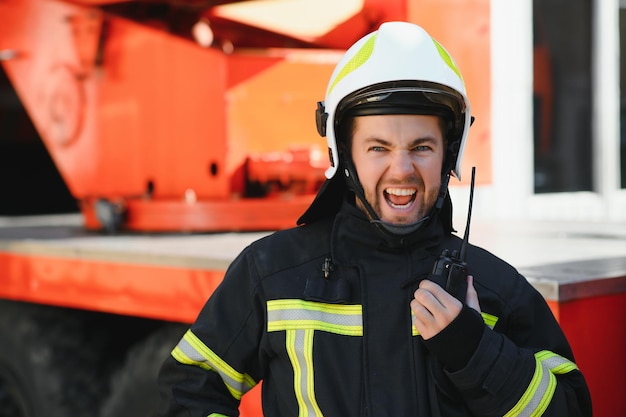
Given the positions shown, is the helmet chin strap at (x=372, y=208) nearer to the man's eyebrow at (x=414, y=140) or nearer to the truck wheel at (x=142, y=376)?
the man's eyebrow at (x=414, y=140)

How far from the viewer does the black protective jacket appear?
5.85 ft

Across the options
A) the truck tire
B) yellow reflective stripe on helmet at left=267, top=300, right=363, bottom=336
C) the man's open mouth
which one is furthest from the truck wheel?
the man's open mouth

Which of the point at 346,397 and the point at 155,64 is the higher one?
the point at 155,64

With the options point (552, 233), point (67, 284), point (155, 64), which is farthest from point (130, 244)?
point (552, 233)

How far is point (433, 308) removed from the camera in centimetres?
173

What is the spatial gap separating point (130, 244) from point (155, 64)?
94 cm

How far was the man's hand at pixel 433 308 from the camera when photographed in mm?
1728

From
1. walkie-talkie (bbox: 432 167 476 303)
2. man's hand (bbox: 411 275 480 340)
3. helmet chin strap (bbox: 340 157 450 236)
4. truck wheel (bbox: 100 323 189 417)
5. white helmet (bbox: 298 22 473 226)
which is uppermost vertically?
white helmet (bbox: 298 22 473 226)

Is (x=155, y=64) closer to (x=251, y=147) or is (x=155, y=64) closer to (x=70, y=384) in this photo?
(x=251, y=147)

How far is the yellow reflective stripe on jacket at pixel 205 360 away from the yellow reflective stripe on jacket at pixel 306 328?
134mm

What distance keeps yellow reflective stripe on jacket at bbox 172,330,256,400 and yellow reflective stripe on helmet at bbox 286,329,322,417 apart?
15cm

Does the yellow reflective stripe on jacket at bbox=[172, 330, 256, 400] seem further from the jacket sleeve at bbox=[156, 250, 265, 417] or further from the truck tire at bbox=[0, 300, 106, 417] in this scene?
Answer: the truck tire at bbox=[0, 300, 106, 417]

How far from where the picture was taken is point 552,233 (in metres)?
3.99

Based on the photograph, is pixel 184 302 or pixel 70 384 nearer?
pixel 184 302
